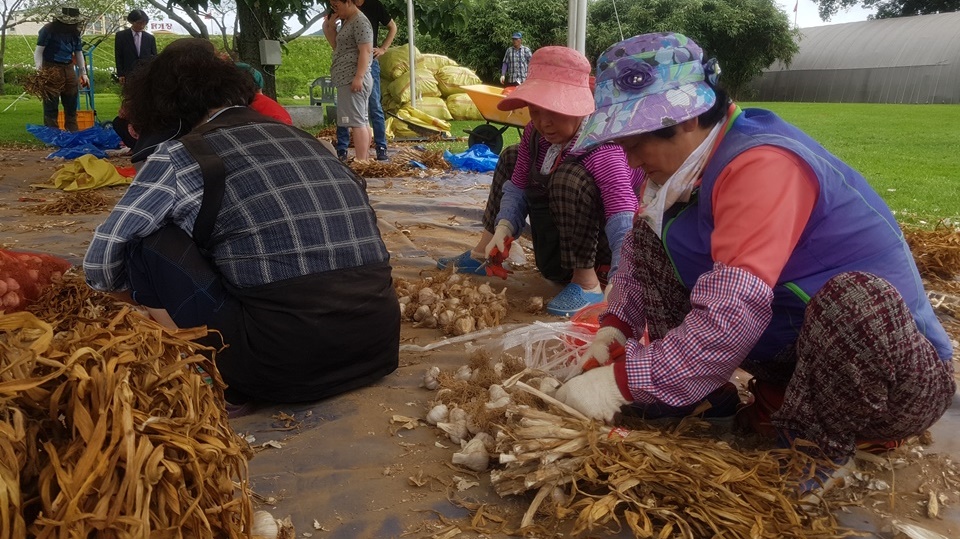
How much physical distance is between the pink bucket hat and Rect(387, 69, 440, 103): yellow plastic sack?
10207 millimetres

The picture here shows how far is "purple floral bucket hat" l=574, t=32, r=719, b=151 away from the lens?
1577 millimetres

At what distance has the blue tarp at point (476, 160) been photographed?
6.94 metres

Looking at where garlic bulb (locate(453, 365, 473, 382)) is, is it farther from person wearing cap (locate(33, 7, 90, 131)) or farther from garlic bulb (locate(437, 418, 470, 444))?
person wearing cap (locate(33, 7, 90, 131))

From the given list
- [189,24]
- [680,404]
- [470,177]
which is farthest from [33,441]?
[189,24]

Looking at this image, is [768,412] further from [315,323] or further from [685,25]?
[685,25]

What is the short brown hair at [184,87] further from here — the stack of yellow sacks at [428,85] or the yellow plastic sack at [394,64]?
the yellow plastic sack at [394,64]

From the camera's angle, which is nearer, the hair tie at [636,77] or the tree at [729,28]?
the hair tie at [636,77]

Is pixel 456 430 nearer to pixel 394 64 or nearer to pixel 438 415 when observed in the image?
pixel 438 415

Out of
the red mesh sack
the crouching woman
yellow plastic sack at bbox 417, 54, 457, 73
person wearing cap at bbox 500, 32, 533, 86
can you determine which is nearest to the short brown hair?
the crouching woman

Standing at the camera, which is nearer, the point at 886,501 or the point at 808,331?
the point at 808,331

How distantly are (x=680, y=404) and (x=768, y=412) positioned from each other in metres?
0.35

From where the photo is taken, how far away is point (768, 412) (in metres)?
1.87

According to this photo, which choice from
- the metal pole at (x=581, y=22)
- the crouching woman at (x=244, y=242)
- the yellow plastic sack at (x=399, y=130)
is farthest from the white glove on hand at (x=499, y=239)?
the yellow plastic sack at (x=399, y=130)

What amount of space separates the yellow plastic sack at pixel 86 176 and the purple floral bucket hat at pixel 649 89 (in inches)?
209
